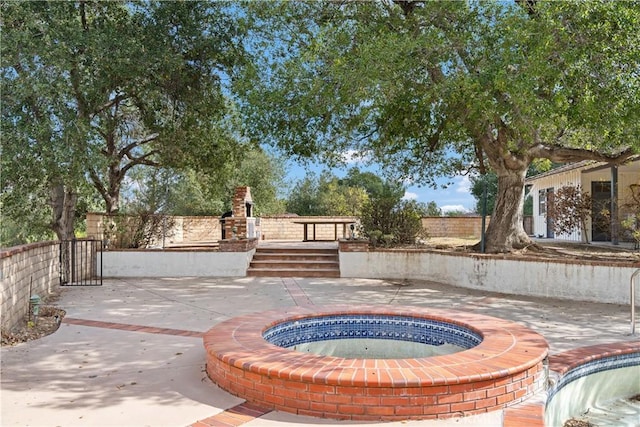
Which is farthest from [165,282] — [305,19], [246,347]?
[246,347]

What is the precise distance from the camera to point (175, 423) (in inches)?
140

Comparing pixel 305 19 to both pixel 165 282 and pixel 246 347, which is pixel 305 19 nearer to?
pixel 165 282

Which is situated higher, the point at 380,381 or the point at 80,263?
the point at 80,263

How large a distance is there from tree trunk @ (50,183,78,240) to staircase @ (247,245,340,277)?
5398 mm

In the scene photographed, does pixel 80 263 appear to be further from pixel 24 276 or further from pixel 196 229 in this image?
pixel 196 229

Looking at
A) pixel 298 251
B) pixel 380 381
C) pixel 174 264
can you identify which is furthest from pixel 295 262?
pixel 380 381

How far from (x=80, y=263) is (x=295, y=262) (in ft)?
17.4

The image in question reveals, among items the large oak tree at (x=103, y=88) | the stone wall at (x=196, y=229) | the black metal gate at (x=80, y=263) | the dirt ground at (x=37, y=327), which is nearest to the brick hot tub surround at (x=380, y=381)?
the dirt ground at (x=37, y=327)

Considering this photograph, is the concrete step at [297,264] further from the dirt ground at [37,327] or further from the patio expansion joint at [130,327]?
the patio expansion joint at [130,327]

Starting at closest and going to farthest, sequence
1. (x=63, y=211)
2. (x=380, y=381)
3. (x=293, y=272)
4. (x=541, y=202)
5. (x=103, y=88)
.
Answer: (x=380, y=381) → (x=103, y=88) → (x=293, y=272) → (x=63, y=211) → (x=541, y=202)

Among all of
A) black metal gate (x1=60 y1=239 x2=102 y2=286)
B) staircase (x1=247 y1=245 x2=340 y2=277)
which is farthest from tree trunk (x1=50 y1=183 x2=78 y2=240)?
staircase (x1=247 y1=245 x2=340 y2=277)

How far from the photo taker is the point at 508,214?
12789mm

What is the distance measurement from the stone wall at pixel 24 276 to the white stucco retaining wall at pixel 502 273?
656 centimetres

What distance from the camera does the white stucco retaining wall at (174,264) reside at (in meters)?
12.7
